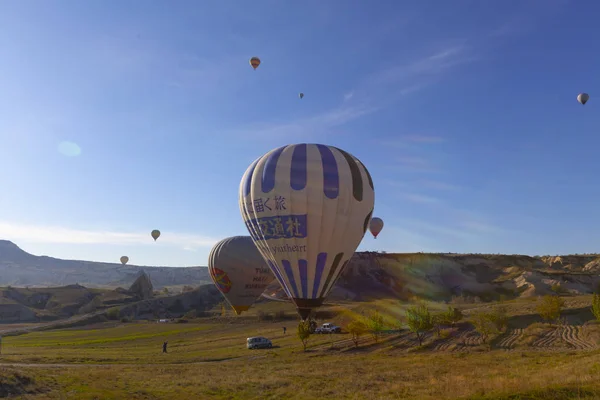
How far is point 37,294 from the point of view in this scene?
425ft

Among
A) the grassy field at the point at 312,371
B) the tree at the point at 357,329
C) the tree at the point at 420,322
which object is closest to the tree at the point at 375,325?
the tree at the point at 357,329

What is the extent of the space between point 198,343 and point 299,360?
62.0 ft

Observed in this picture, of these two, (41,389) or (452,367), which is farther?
(452,367)

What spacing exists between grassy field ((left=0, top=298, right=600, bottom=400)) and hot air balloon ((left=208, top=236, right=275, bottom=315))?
931 cm

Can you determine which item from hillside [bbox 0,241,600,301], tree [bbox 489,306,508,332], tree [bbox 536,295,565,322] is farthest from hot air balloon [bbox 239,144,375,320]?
hillside [bbox 0,241,600,301]

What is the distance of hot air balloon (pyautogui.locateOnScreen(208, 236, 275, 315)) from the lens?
2429 inches

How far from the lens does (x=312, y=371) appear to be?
94.4 ft

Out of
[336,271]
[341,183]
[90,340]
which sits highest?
[341,183]

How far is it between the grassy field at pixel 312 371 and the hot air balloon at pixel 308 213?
20.2 feet

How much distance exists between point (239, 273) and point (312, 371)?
3416 centimetres

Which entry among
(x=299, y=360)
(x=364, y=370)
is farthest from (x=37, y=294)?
(x=364, y=370)

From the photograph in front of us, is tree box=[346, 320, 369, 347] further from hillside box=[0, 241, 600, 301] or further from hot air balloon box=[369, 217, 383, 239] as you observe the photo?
hillside box=[0, 241, 600, 301]

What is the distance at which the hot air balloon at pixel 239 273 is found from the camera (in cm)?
6169

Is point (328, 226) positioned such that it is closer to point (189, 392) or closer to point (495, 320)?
point (189, 392)
